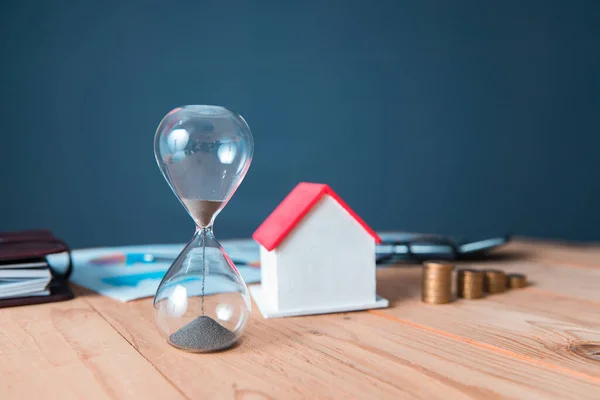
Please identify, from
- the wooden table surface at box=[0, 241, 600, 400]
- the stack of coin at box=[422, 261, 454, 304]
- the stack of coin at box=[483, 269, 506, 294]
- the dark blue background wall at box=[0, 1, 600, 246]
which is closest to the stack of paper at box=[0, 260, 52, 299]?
the wooden table surface at box=[0, 241, 600, 400]

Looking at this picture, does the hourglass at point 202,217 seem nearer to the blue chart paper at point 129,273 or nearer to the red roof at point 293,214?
the red roof at point 293,214

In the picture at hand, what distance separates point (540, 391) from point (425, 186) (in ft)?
7.17

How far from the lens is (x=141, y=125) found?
7.74ft

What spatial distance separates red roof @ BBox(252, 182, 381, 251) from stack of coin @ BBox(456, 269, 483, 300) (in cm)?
18

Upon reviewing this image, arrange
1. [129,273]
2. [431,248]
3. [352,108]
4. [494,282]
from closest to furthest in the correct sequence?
[494,282] → [129,273] → [431,248] → [352,108]

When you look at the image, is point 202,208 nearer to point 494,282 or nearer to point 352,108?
point 494,282

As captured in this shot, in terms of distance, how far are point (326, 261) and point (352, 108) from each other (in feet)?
6.08

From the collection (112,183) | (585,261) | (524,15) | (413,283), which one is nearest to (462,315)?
(413,283)

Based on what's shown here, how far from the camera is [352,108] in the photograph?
2.66 m

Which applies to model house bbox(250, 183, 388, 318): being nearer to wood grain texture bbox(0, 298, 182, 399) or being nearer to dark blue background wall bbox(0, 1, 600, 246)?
wood grain texture bbox(0, 298, 182, 399)

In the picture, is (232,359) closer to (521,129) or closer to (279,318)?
(279,318)

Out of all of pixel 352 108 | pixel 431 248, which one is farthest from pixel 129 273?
pixel 352 108

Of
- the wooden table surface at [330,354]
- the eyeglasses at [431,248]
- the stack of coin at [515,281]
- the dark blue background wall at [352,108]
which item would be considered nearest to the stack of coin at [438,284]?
the wooden table surface at [330,354]

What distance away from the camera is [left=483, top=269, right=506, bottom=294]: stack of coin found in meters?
1.02
